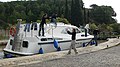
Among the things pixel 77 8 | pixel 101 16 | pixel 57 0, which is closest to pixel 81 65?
pixel 77 8

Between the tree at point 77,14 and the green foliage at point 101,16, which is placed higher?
the tree at point 77,14

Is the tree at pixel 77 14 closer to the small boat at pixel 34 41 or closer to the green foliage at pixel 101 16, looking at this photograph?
the green foliage at pixel 101 16

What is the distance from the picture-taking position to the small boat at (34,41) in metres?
21.7

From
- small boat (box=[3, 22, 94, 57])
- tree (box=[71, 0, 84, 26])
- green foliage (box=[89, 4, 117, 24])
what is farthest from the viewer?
green foliage (box=[89, 4, 117, 24])

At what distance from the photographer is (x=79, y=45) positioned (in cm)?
2639

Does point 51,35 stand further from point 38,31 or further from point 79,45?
point 79,45

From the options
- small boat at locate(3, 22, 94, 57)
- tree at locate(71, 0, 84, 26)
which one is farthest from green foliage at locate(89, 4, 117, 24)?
small boat at locate(3, 22, 94, 57)

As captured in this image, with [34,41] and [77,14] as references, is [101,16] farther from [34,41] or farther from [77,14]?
[34,41]

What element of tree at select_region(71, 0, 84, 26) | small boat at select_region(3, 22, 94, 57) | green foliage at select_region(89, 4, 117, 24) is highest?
small boat at select_region(3, 22, 94, 57)

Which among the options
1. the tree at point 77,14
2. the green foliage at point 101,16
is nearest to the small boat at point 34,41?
the tree at point 77,14

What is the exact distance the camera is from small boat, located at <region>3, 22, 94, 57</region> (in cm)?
2167

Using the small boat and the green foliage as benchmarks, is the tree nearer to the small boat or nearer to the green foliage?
the green foliage

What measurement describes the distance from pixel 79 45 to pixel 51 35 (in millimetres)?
3671

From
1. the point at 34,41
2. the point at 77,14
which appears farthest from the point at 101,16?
the point at 34,41
